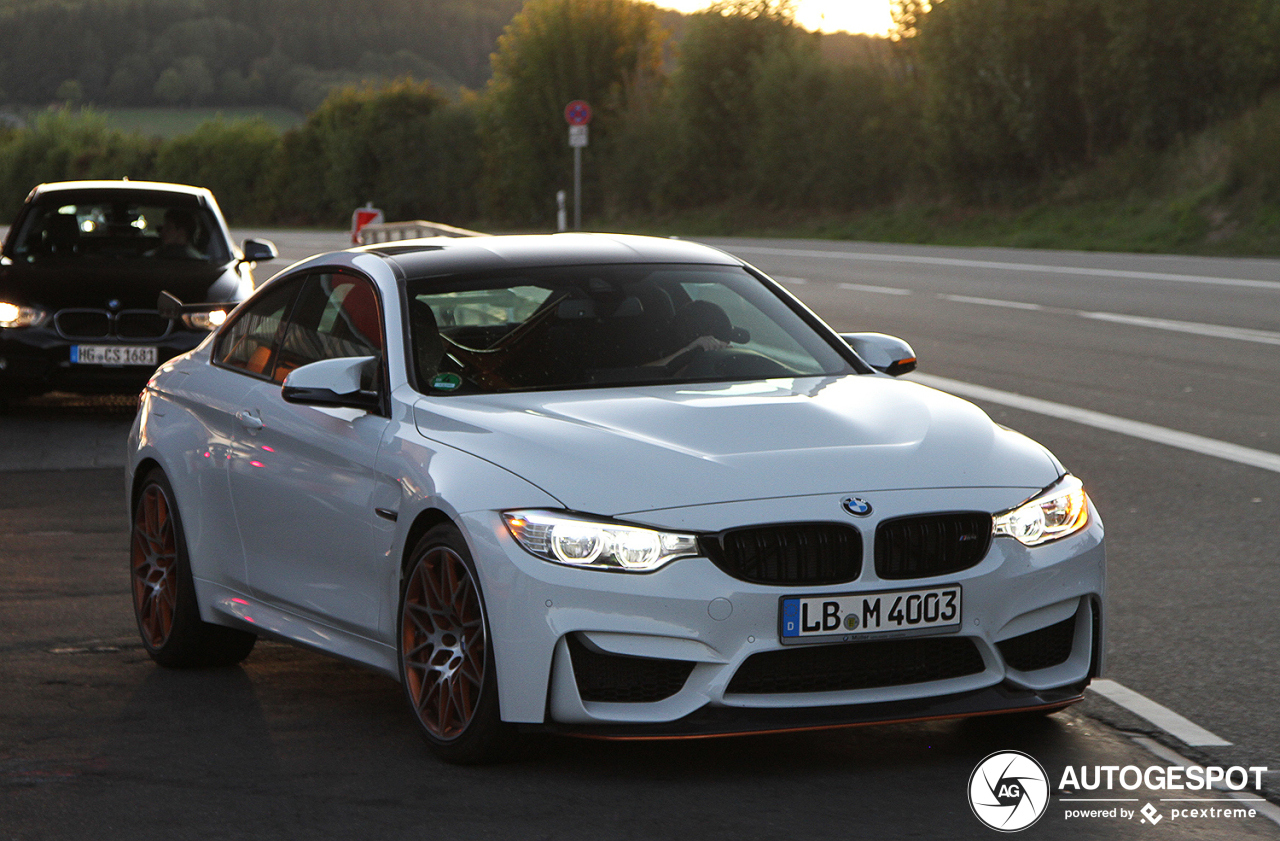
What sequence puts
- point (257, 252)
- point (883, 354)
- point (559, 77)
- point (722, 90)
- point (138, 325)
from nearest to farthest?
point (883, 354) < point (138, 325) < point (257, 252) < point (722, 90) < point (559, 77)

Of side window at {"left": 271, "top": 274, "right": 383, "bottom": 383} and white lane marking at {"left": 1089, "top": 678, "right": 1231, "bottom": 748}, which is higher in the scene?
side window at {"left": 271, "top": 274, "right": 383, "bottom": 383}

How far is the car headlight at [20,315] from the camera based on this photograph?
13164 millimetres

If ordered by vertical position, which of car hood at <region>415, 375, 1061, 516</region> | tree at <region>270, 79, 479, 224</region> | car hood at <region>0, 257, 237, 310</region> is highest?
car hood at <region>415, 375, 1061, 516</region>

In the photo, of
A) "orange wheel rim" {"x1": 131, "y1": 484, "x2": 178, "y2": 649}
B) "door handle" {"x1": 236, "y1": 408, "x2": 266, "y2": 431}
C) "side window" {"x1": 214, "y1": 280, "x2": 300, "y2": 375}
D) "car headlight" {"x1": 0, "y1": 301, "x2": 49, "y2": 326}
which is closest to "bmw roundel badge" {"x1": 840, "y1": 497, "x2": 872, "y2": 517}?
"door handle" {"x1": 236, "y1": 408, "x2": 266, "y2": 431}

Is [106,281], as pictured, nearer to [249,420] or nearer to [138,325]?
[138,325]

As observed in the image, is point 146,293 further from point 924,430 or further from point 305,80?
point 305,80

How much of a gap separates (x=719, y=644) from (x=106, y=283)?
982 centimetres

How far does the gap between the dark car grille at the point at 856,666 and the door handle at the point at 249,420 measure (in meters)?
2.06

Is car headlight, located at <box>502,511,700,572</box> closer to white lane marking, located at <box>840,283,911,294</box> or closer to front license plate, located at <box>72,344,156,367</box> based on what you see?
front license plate, located at <box>72,344,156,367</box>

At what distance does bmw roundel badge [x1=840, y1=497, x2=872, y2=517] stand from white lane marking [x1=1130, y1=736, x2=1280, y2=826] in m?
1.00

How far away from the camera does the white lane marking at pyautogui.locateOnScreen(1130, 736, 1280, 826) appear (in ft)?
14.6

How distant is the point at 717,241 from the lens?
Answer: 4103 cm

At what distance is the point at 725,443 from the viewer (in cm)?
484

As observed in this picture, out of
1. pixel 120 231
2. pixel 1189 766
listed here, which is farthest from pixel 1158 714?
pixel 120 231
